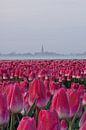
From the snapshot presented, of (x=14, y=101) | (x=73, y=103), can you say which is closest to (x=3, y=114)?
(x=14, y=101)

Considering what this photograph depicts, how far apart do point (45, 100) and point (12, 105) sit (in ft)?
1.18

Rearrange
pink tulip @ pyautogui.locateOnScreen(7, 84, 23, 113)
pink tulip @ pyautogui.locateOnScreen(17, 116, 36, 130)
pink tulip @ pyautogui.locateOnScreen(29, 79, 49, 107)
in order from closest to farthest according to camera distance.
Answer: pink tulip @ pyautogui.locateOnScreen(17, 116, 36, 130) < pink tulip @ pyautogui.locateOnScreen(7, 84, 23, 113) < pink tulip @ pyautogui.locateOnScreen(29, 79, 49, 107)

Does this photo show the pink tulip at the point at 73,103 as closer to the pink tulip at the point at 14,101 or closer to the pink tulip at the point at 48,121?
the pink tulip at the point at 14,101

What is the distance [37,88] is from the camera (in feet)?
8.53

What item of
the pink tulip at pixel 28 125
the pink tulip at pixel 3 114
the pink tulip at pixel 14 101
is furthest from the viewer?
the pink tulip at pixel 14 101

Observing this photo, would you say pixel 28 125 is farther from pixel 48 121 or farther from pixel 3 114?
pixel 3 114

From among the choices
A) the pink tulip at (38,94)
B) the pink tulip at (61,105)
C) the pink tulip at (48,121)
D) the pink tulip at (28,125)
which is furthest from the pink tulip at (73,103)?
the pink tulip at (28,125)

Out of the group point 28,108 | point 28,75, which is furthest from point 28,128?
point 28,75

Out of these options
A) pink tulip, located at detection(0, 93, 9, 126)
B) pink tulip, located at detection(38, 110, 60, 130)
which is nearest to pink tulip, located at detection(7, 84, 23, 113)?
Answer: pink tulip, located at detection(0, 93, 9, 126)

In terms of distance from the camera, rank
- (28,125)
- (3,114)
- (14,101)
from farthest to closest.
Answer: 1. (14,101)
2. (3,114)
3. (28,125)

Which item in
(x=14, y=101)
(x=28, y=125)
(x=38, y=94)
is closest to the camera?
(x=28, y=125)

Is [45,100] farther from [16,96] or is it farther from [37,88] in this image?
[16,96]

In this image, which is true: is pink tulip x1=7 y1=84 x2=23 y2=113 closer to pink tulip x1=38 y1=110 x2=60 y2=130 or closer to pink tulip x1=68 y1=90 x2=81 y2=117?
pink tulip x1=68 y1=90 x2=81 y2=117

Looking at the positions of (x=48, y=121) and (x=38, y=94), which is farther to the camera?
(x=38, y=94)
